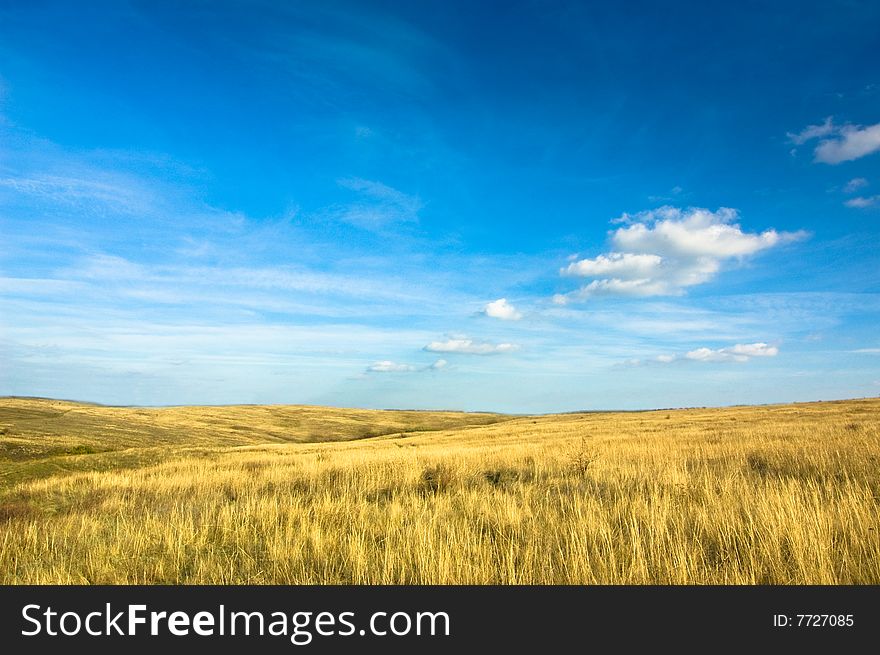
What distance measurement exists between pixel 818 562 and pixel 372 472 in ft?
33.7

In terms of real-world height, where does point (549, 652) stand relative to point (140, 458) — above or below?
above

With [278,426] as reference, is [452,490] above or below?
above

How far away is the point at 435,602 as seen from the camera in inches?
151

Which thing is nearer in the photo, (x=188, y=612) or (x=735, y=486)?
(x=188, y=612)

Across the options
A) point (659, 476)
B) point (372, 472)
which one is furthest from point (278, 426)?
point (659, 476)

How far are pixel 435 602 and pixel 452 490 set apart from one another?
6067mm

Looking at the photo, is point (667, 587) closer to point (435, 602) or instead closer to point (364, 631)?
point (435, 602)

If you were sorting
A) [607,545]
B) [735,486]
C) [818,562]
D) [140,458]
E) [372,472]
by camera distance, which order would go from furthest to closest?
[140,458], [372,472], [735,486], [607,545], [818,562]

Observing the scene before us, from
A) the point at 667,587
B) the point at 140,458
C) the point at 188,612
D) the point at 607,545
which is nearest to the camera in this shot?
the point at 188,612

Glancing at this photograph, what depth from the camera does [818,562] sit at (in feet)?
14.3

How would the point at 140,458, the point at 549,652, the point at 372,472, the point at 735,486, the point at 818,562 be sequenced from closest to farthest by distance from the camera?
the point at 549,652, the point at 818,562, the point at 735,486, the point at 372,472, the point at 140,458

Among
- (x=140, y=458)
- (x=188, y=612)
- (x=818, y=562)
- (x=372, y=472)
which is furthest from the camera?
(x=140, y=458)

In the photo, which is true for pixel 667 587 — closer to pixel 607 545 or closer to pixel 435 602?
pixel 607 545

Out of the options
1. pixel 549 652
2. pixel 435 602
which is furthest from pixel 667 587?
pixel 435 602
